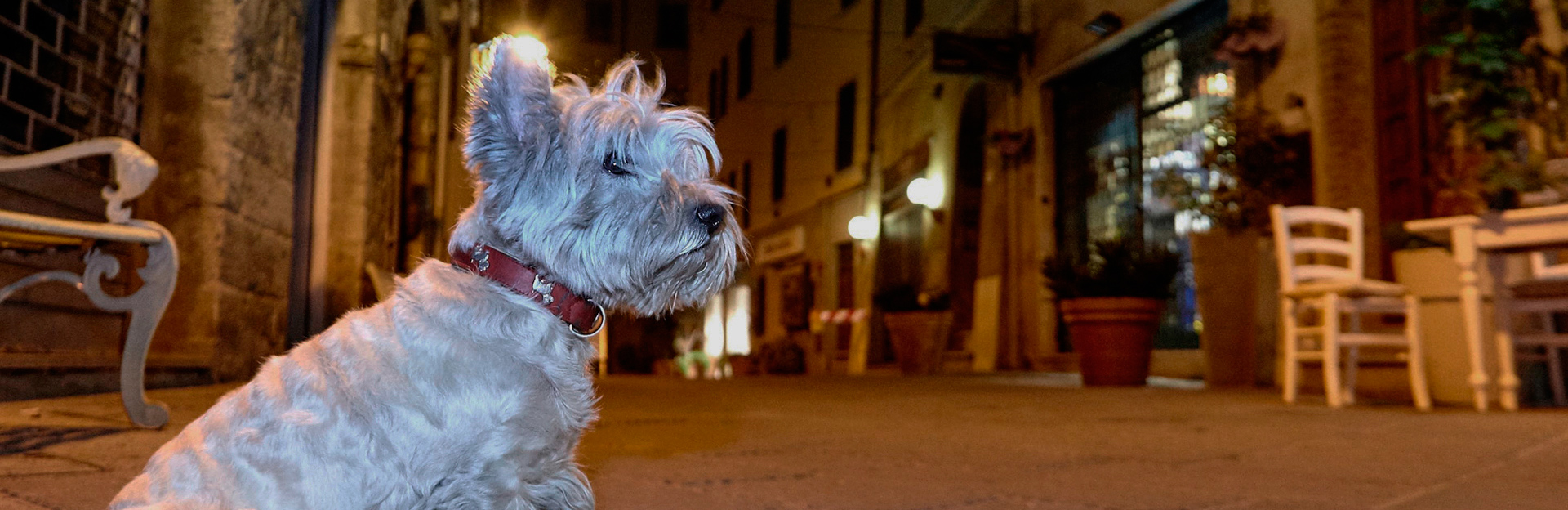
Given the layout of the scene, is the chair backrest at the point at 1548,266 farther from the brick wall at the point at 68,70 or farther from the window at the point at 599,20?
the window at the point at 599,20

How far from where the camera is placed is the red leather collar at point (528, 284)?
169cm

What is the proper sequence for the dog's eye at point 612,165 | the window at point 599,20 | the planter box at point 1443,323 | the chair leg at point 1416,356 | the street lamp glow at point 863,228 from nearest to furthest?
the dog's eye at point 612,165, the chair leg at point 1416,356, the planter box at point 1443,323, the street lamp glow at point 863,228, the window at point 599,20

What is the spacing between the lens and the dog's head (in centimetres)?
173

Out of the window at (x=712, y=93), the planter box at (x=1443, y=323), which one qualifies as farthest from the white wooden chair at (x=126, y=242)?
the window at (x=712, y=93)

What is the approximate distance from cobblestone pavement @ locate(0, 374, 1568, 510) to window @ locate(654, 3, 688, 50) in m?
26.3

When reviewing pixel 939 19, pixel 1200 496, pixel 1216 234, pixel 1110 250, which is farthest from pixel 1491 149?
pixel 939 19

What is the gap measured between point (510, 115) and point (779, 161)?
23159mm

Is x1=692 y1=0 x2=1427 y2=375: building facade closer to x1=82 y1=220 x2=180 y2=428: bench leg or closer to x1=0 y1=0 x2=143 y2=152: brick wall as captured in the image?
x1=0 y1=0 x2=143 y2=152: brick wall

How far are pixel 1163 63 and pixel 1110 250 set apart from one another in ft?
12.8

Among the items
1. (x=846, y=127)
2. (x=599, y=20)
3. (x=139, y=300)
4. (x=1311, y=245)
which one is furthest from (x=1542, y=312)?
(x=599, y=20)

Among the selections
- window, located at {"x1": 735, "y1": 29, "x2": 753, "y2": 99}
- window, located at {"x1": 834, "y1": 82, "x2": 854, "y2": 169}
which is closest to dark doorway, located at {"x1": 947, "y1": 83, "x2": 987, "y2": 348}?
window, located at {"x1": 834, "y1": 82, "x2": 854, "y2": 169}

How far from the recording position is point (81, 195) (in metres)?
5.16

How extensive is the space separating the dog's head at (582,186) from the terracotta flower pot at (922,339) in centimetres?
1120

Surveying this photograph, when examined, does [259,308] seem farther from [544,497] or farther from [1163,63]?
[1163,63]
